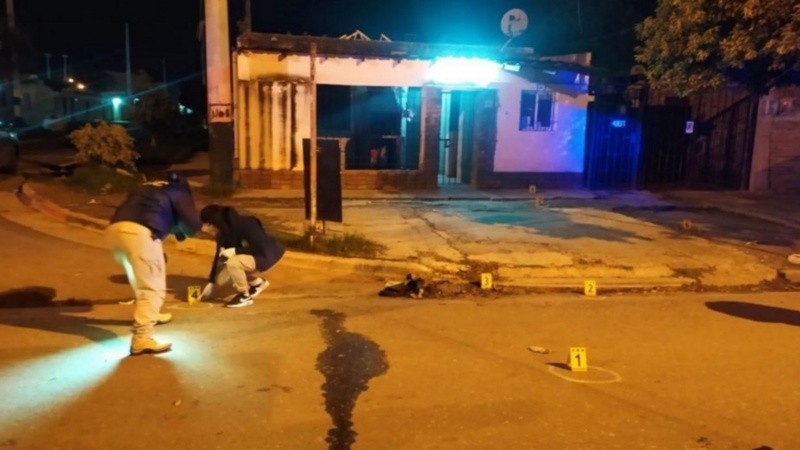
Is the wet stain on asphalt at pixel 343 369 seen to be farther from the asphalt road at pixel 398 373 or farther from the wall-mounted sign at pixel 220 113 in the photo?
the wall-mounted sign at pixel 220 113

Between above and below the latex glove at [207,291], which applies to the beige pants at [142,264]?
Result: above

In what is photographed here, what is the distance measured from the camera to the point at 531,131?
16797mm

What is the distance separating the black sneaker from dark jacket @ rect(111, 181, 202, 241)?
1.51 metres

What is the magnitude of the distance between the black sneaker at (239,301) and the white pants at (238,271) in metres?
0.07

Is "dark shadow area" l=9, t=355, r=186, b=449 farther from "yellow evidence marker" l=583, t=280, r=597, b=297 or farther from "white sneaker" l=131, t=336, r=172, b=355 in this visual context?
"yellow evidence marker" l=583, t=280, r=597, b=297

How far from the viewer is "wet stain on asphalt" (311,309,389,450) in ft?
14.8

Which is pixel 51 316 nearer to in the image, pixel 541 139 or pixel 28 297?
pixel 28 297

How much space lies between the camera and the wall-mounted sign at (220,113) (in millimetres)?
14664

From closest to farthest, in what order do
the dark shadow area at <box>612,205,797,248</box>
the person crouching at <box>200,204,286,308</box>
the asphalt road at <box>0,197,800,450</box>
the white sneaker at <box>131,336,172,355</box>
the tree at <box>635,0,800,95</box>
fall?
the asphalt road at <box>0,197,800,450</box> → the white sneaker at <box>131,336,172,355</box> → the person crouching at <box>200,204,286,308</box> → the tree at <box>635,0,800,95</box> → the dark shadow area at <box>612,205,797,248</box>

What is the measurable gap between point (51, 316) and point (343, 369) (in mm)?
3286

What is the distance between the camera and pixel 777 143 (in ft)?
55.3

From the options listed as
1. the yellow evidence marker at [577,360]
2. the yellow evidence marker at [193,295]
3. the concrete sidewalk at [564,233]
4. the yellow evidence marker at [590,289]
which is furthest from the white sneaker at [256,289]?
the yellow evidence marker at [590,289]

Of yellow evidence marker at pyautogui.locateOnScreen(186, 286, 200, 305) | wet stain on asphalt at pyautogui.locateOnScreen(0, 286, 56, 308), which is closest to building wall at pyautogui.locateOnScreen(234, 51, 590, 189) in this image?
wet stain on asphalt at pyautogui.locateOnScreen(0, 286, 56, 308)

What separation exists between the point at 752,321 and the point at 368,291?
406 centimetres
